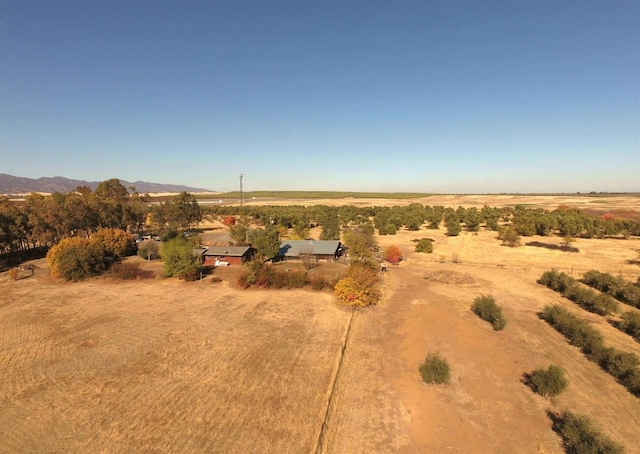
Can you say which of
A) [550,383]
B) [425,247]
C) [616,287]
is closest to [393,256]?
[425,247]

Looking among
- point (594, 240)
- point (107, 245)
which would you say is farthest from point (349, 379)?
→ point (594, 240)

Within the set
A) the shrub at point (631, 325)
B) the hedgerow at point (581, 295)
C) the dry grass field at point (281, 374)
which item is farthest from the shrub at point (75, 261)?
the shrub at point (631, 325)

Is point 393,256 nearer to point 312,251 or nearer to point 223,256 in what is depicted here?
point 312,251

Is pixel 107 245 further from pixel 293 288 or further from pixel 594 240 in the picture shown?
pixel 594 240

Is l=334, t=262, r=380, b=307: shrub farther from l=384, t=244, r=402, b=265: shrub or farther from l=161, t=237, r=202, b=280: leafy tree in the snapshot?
l=161, t=237, r=202, b=280: leafy tree

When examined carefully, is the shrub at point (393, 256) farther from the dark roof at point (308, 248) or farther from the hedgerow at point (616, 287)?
the hedgerow at point (616, 287)

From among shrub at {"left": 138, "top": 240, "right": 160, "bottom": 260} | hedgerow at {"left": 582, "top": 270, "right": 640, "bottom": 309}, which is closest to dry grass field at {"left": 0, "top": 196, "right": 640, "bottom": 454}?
hedgerow at {"left": 582, "top": 270, "right": 640, "bottom": 309}
